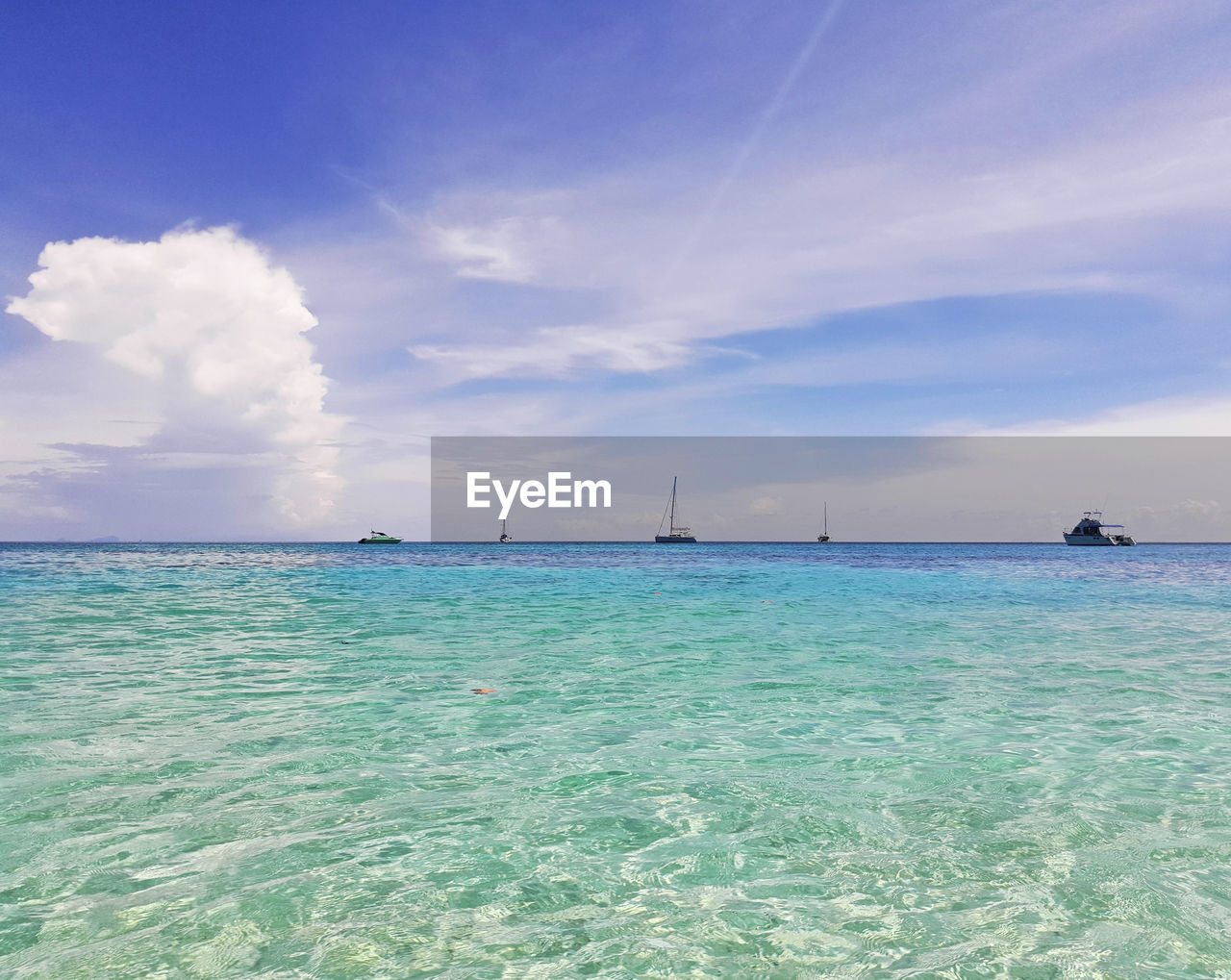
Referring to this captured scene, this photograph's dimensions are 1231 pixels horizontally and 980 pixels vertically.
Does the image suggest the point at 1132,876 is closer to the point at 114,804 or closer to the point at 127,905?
the point at 127,905

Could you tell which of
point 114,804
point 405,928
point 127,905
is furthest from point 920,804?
point 114,804

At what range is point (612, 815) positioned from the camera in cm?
629

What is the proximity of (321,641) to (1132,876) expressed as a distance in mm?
15663

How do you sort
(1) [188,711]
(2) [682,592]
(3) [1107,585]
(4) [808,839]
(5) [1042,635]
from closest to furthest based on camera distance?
(4) [808,839], (1) [188,711], (5) [1042,635], (2) [682,592], (3) [1107,585]

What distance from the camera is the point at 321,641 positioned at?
1689cm

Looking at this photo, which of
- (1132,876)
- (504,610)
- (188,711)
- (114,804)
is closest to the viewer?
(1132,876)

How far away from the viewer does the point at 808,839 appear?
5.77 metres

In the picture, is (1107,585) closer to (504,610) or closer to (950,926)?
(504,610)

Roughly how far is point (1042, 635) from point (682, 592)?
16925 millimetres

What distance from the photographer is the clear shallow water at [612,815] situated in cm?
426

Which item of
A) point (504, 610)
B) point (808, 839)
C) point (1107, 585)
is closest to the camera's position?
point (808, 839)

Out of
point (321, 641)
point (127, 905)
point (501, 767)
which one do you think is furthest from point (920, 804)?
point (321, 641)

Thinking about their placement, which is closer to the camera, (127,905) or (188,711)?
(127,905)

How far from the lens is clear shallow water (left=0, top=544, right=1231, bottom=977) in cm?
426
